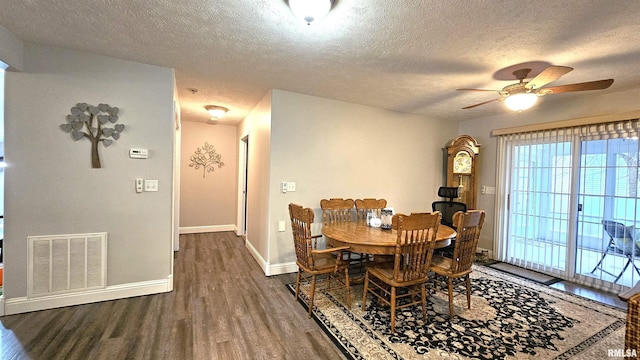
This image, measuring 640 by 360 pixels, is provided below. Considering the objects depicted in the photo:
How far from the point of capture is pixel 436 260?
2799 millimetres

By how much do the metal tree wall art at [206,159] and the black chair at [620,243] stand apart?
6406 millimetres

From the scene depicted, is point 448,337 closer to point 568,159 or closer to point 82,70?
point 568,159

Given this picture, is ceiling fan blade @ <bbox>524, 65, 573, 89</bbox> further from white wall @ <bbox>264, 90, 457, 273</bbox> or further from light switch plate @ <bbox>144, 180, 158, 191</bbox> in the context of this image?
light switch plate @ <bbox>144, 180, 158, 191</bbox>

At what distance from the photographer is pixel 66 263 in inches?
99.8

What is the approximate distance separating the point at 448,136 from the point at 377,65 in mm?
3035

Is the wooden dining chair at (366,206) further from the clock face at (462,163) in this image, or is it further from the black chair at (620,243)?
the black chair at (620,243)

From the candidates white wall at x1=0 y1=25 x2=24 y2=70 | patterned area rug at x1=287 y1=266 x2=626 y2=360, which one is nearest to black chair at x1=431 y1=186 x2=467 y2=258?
patterned area rug at x1=287 y1=266 x2=626 y2=360

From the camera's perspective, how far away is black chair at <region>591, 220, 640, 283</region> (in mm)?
3119

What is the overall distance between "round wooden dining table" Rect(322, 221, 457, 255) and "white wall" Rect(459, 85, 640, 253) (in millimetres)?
2257

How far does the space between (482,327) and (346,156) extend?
2.56 meters

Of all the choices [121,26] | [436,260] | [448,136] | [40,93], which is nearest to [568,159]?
[448,136]

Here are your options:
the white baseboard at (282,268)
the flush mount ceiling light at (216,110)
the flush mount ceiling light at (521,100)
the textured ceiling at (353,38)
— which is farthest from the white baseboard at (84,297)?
the flush mount ceiling light at (521,100)

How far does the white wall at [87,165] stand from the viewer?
2408 mm

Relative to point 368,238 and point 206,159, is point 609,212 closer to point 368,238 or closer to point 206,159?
point 368,238
